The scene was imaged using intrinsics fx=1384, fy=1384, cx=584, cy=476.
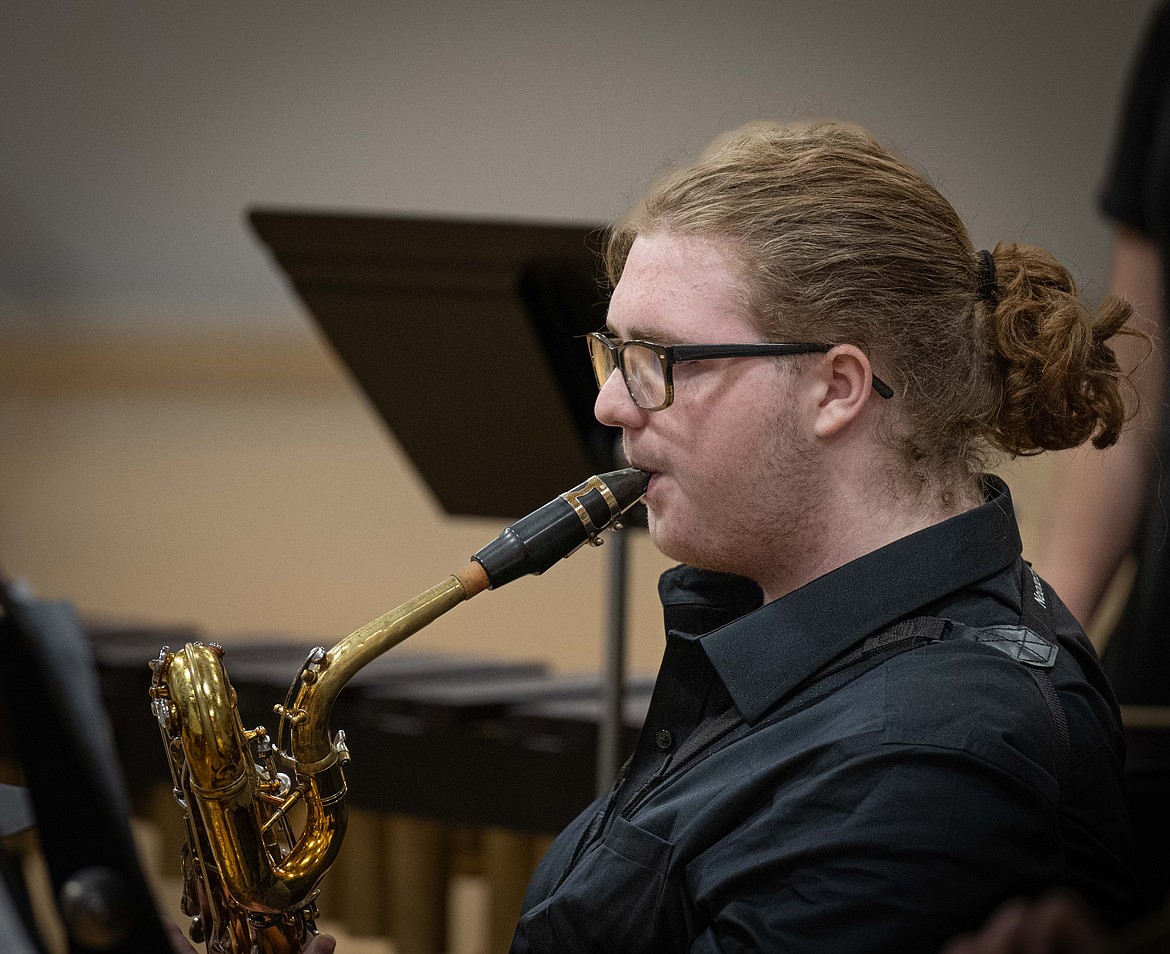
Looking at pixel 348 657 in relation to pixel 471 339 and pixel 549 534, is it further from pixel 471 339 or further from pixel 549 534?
pixel 471 339

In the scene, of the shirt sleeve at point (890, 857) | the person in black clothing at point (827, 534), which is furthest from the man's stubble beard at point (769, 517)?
the shirt sleeve at point (890, 857)

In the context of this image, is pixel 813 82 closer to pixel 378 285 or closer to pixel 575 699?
pixel 575 699

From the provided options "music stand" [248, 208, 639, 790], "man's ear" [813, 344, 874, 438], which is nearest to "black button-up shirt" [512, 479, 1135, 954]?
"man's ear" [813, 344, 874, 438]

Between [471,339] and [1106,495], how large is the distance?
811mm

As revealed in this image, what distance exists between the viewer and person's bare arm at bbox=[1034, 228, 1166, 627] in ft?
4.35

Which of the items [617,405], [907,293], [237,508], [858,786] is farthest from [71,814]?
[237,508]

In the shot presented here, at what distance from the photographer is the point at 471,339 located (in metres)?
1.79

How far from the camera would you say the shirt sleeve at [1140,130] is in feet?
3.47

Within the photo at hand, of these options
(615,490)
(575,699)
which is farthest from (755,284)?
(575,699)

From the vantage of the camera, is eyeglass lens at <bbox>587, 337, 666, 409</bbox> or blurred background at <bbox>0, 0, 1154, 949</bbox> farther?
blurred background at <bbox>0, 0, 1154, 949</bbox>

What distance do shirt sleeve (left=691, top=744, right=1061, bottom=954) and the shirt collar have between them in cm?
12

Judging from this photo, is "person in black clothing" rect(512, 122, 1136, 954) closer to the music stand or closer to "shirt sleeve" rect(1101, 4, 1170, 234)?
"shirt sleeve" rect(1101, 4, 1170, 234)

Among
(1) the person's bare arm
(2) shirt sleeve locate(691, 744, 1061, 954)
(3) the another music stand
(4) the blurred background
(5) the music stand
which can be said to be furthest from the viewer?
(4) the blurred background

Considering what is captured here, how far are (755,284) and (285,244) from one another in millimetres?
815
